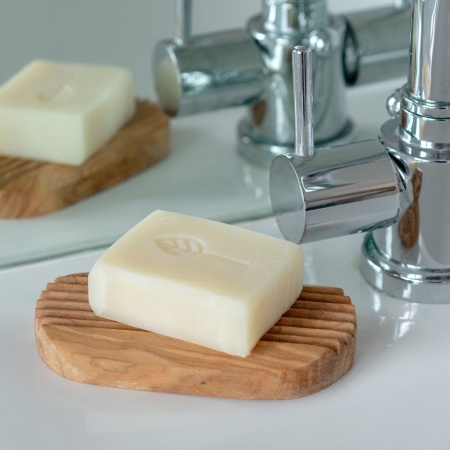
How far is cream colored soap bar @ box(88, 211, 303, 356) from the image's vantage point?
1.48ft

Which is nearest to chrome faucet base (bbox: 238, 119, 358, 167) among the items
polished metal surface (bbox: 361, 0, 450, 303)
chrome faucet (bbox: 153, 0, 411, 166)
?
chrome faucet (bbox: 153, 0, 411, 166)

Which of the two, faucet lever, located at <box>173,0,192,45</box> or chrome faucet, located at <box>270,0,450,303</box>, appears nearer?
chrome faucet, located at <box>270,0,450,303</box>

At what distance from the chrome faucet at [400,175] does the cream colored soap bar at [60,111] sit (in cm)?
17

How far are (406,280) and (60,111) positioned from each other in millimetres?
249

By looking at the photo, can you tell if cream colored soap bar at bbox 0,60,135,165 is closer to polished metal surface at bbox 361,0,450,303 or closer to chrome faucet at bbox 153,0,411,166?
chrome faucet at bbox 153,0,411,166

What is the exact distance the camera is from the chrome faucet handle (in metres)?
0.49

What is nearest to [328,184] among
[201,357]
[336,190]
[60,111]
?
[336,190]

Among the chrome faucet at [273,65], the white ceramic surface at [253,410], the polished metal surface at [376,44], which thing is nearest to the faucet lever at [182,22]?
the chrome faucet at [273,65]

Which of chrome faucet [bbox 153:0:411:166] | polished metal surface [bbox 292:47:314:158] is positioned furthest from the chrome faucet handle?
chrome faucet [bbox 153:0:411:166]

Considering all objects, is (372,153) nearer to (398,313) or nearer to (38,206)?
(398,313)

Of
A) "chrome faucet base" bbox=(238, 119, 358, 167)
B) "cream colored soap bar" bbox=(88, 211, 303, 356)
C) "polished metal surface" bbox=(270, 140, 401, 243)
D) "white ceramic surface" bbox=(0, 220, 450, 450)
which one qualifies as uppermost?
"polished metal surface" bbox=(270, 140, 401, 243)

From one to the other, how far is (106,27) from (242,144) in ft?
0.44

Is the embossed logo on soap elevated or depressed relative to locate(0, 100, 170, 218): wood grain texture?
elevated

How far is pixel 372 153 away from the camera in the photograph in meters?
0.50
